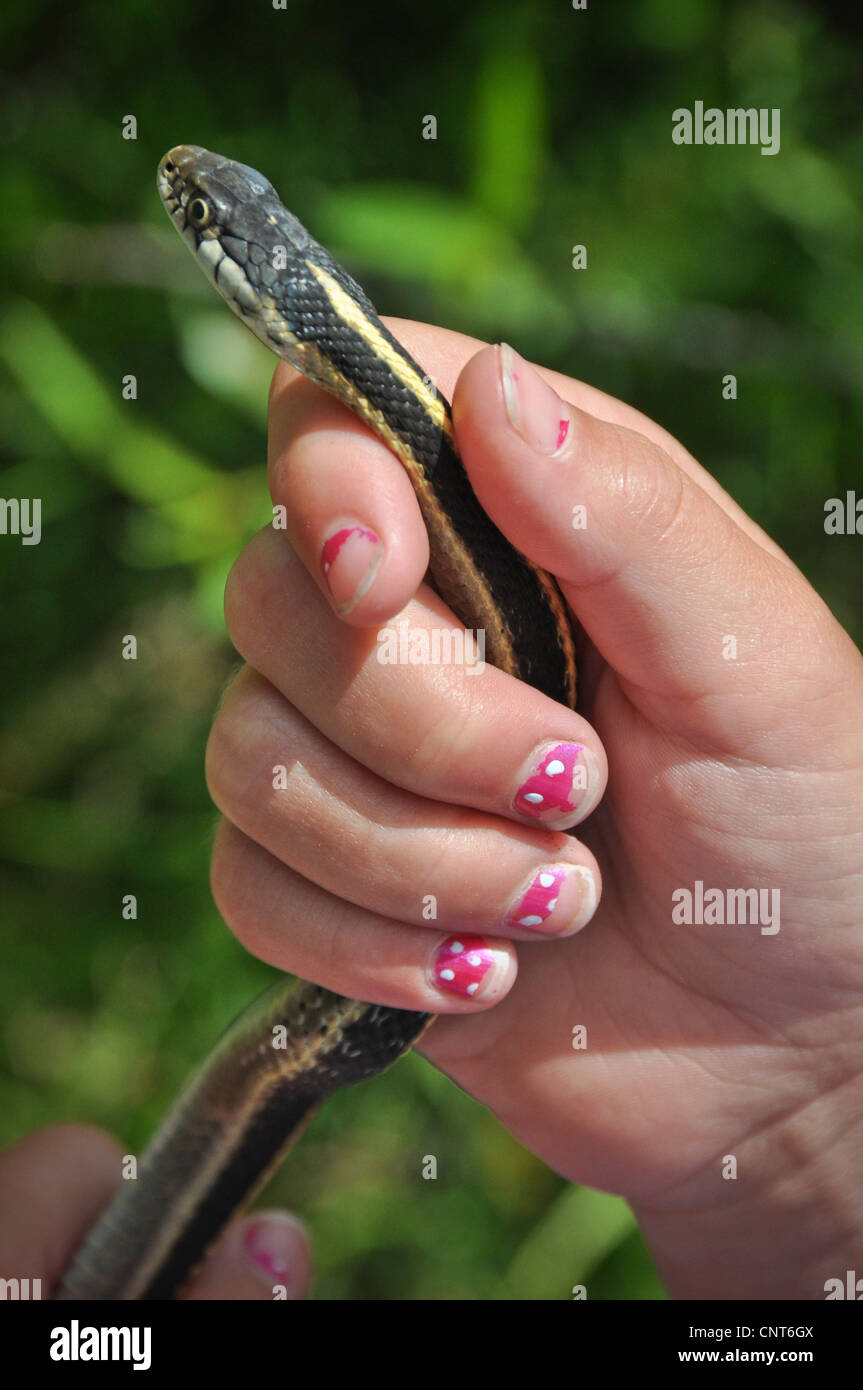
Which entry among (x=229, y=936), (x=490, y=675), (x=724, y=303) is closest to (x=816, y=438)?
(x=724, y=303)

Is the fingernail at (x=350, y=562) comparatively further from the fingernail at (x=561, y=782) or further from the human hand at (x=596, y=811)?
the fingernail at (x=561, y=782)

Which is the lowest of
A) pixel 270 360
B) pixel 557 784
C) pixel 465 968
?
pixel 465 968

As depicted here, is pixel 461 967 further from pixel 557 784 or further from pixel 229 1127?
pixel 229 1127

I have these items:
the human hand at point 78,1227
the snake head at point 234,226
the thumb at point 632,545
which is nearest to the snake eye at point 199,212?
the snake head at point 234,226

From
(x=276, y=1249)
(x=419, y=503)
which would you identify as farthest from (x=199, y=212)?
(x=276, y=1249)

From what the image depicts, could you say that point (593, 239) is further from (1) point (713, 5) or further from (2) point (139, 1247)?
(2) point (139, 1247)

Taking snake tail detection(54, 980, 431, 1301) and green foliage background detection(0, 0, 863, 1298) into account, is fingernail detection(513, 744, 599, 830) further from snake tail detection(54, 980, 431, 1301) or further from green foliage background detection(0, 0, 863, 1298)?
green foliage background detection(0, 0, 863, 1298)
